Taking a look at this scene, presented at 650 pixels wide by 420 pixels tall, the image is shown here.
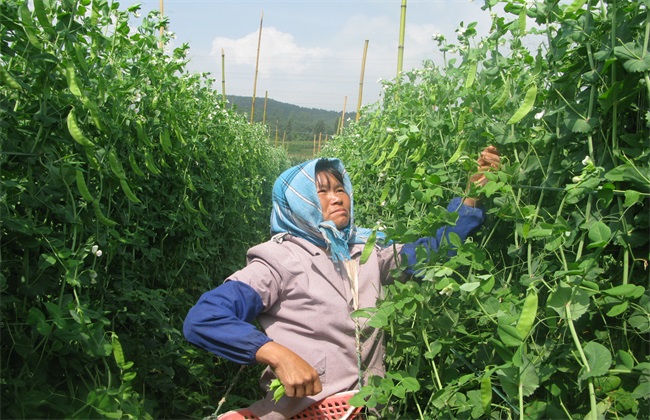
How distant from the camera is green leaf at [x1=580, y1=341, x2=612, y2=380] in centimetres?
99

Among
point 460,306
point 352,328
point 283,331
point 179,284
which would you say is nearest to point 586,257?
point 460,306

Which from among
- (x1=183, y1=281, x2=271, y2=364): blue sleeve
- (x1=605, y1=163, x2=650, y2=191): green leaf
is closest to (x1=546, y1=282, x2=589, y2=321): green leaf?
(x1=605, y1=163, x2=650, y2=191): green leaf

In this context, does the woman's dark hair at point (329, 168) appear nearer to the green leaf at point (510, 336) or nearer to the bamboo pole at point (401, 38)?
the green leaf at point (510, 336)

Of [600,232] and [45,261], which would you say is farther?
[45,261]

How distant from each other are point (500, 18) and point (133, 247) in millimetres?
1754

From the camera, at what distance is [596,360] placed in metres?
1.02

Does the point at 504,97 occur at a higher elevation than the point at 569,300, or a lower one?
higher

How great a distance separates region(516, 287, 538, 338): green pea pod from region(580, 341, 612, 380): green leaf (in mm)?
110

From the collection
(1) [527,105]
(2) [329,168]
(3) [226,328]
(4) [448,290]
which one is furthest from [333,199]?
(1) [527,105]

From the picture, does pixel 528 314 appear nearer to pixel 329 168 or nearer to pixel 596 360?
pixel 596 360

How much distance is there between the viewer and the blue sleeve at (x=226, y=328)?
5.37 feet

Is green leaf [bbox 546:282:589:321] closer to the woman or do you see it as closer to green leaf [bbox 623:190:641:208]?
green leaf [bbox 623:190:641:208]

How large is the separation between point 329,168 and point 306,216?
0.88ft

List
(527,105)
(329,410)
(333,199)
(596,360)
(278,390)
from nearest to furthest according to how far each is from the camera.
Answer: (596,360), (527,105), (278,390), (329,410), (333,199)
